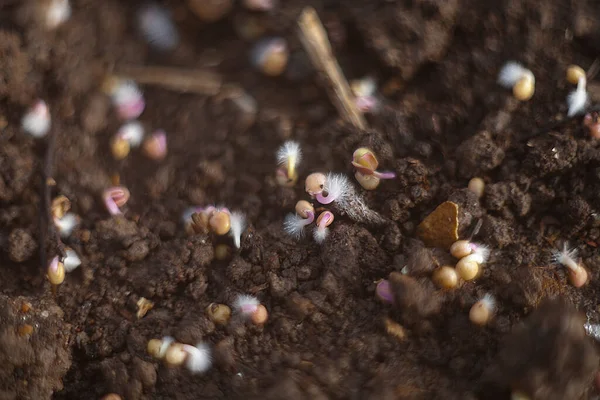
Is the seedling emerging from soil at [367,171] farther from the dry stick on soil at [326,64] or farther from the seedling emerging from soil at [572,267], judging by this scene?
the seedling emerging from soil at [572,267]

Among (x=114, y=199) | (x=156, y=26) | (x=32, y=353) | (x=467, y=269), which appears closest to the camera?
(x=32, y=353)

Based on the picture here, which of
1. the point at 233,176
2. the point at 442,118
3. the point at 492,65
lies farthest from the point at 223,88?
the point at 492,65

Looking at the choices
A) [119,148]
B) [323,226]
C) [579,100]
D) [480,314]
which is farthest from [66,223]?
[579,100]

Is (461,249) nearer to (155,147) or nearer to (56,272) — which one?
(155,147)

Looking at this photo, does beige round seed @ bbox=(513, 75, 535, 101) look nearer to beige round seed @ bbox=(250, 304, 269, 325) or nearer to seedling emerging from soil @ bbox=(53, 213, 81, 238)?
beige round seed @ bbox=(250, 304, 269, 325)

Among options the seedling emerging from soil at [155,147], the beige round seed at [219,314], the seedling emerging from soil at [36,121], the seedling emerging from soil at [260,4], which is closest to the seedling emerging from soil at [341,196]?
the beige round seed at [219,314]

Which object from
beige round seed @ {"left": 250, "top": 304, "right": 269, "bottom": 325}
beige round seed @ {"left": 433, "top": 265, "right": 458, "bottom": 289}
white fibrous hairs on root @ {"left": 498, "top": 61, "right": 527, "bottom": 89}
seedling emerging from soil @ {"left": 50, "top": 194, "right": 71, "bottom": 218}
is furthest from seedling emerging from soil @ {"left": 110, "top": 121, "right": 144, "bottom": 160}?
white fibrous hairs on root @ {"left": 498, "top": 61, "right": 527, "bottom": 89}
